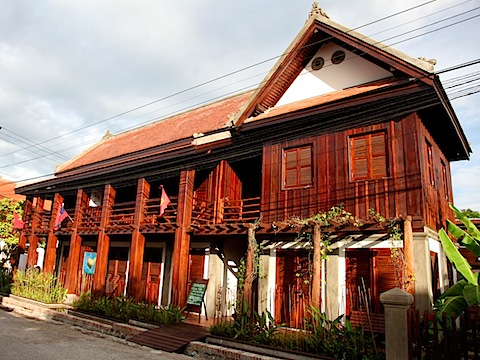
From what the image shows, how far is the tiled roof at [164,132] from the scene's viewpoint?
684 inches

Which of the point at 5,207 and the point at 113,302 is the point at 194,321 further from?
the point at 5,207

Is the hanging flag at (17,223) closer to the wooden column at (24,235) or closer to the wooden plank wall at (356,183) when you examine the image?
the wooden column at (24,235)

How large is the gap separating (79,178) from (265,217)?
10.0 m

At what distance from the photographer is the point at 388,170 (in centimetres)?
975

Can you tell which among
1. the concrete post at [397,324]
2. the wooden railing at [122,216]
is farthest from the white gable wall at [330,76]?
the wooden railing at [122,216]

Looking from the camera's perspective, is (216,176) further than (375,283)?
Yes

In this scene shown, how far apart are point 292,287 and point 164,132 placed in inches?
482

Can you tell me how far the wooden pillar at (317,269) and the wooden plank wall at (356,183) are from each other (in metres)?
1.49

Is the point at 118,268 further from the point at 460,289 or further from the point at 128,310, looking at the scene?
the point at 460,289

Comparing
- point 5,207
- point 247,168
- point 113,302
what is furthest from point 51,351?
point 5,207

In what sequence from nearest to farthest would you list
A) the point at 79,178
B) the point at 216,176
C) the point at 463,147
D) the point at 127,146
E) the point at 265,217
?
the point at 265,217 → the point at 463,147 → the point at 216,176 → the point at 79,178 → the point at 127,146


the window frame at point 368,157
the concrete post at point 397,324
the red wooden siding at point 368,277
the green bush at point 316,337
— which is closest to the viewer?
the concrete post at point 397,324

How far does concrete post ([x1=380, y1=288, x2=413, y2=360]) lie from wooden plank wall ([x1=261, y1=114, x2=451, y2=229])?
317cm

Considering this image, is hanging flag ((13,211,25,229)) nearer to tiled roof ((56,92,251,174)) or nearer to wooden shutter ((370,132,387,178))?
tiled roof ((56,92,251,174))
